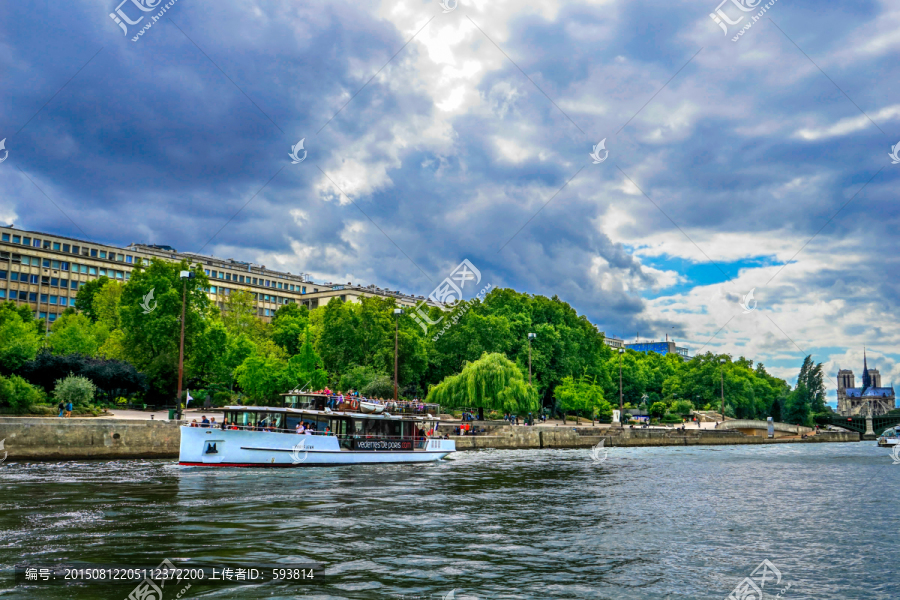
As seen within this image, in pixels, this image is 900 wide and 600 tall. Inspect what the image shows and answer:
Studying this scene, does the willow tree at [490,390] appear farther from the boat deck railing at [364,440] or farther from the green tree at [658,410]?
the green tree at [658,410]

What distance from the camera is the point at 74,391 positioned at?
4031 cm

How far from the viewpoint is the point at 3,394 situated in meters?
36.7

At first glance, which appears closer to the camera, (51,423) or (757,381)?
(51,423)

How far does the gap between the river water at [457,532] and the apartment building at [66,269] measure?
73.8 m

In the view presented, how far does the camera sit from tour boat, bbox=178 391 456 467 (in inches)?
1293

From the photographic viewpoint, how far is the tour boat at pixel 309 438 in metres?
32.8

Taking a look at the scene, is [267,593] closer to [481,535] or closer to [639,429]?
[481,535]

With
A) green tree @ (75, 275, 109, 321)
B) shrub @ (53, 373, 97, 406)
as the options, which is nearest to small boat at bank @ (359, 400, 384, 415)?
shrub @ (53, 373, 97, 406)

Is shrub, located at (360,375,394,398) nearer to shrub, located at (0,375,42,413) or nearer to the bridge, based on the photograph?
shrub, located at (0,375,42,413)

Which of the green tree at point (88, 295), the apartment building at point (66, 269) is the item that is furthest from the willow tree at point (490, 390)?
the green tree at point (88, 295)

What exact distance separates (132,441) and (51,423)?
403 centimetres

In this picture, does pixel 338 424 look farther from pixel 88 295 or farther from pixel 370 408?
pixel 88 295

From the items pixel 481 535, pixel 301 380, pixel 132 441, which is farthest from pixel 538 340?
pixel 481 535

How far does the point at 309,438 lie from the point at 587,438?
35.7 m
